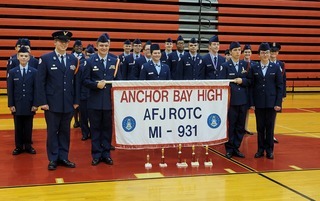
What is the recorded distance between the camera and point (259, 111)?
598 centimetres

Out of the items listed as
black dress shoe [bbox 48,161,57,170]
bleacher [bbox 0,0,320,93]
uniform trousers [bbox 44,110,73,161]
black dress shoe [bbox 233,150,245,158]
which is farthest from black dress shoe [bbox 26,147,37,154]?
bleacher [bbox 0,0,320,93]

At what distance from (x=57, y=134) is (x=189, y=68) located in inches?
126

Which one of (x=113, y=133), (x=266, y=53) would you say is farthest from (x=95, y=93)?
(x=266, y=53)

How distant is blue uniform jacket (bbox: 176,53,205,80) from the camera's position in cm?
773

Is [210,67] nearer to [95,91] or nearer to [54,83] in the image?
[95,91]

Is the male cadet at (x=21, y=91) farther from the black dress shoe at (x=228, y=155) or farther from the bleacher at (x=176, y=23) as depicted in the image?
the bleacher at (x=176, y=23)

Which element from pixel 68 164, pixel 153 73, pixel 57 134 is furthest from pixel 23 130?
pixel 153 73

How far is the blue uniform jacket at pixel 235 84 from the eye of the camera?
19.2 ft

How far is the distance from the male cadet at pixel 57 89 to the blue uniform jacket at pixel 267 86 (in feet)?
7.86

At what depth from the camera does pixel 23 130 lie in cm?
622

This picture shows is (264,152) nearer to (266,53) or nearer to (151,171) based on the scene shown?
(266,53)

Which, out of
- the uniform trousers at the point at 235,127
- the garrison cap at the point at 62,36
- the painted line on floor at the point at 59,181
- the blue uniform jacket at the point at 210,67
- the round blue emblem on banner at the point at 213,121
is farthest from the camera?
the blue uniform jacket at the point at 210,67

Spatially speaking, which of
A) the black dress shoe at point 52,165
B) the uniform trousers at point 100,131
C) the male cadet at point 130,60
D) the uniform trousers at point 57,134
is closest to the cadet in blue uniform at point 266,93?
the uniform trousers at point 100,131

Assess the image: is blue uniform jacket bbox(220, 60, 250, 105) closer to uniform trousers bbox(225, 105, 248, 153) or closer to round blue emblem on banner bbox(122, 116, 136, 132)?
uniform trousers bbox(225, 105, 248, 153)
